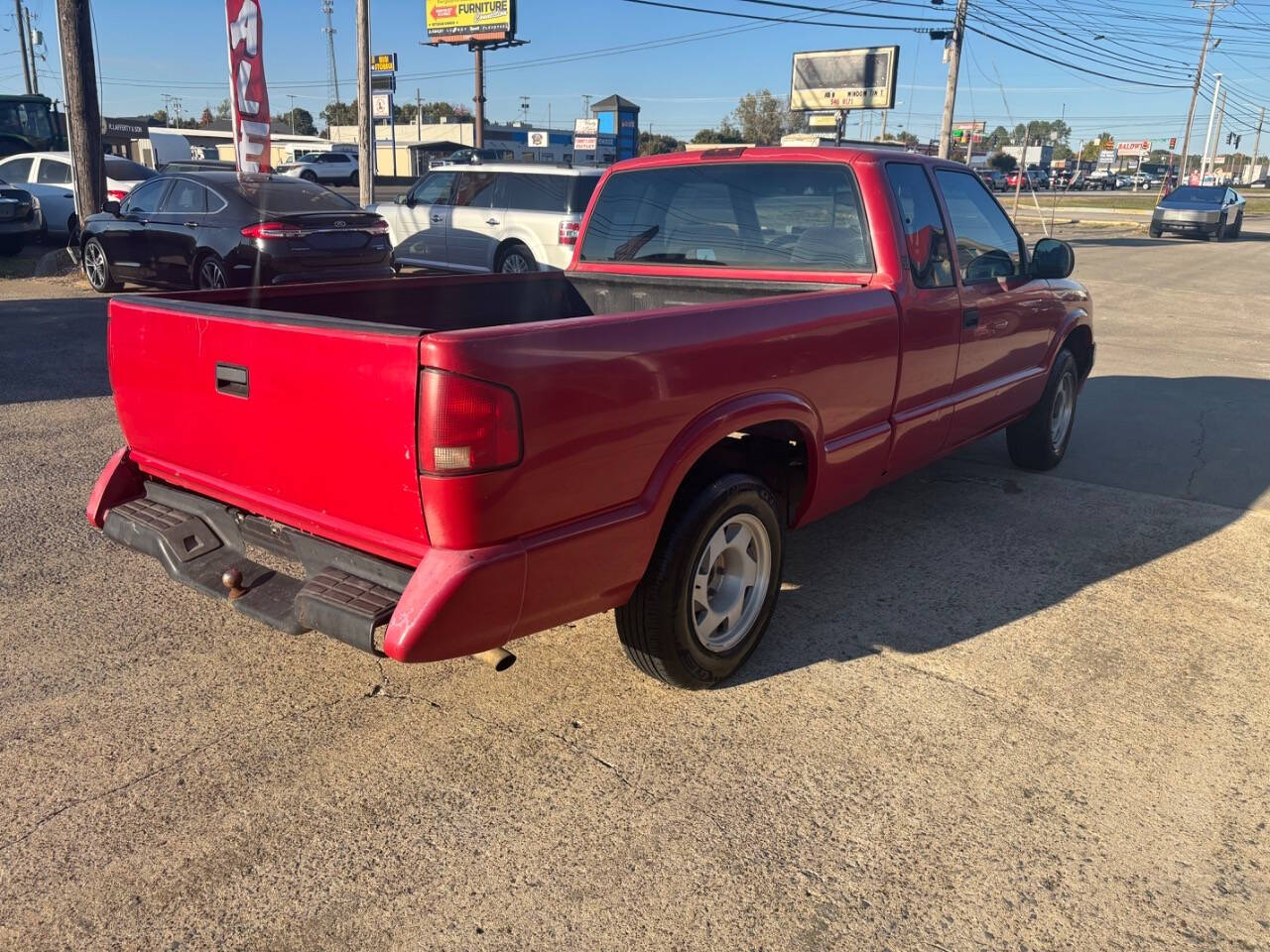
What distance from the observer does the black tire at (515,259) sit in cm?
1304

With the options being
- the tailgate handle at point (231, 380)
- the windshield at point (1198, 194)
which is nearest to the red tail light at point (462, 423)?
the tailgate handle at point (231, 380)

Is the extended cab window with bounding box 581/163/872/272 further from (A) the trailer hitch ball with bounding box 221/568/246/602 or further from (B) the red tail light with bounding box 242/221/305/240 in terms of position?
(B) the red tail light with bounding box 242/221/305/240

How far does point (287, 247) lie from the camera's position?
423 inches

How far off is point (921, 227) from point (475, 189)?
1015 cm

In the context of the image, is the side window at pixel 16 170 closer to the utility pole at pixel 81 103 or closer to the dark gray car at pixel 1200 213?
the utility pole at pixel 81 103

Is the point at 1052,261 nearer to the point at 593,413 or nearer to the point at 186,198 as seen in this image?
the point at 593,413

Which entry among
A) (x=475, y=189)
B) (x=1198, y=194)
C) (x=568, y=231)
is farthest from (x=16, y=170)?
(x=1198, y=194)

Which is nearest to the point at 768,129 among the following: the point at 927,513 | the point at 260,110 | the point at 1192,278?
the point at 1192,278

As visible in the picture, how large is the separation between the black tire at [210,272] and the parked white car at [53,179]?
699cm

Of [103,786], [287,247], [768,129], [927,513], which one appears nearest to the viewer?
[103,786]

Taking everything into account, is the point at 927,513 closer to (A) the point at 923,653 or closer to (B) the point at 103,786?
(A) the point at 923,653

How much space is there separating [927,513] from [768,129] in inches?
3007

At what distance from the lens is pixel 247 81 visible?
12672mm

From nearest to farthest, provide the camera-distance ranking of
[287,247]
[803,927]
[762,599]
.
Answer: [803,927] → [762,599] → [287,247]
